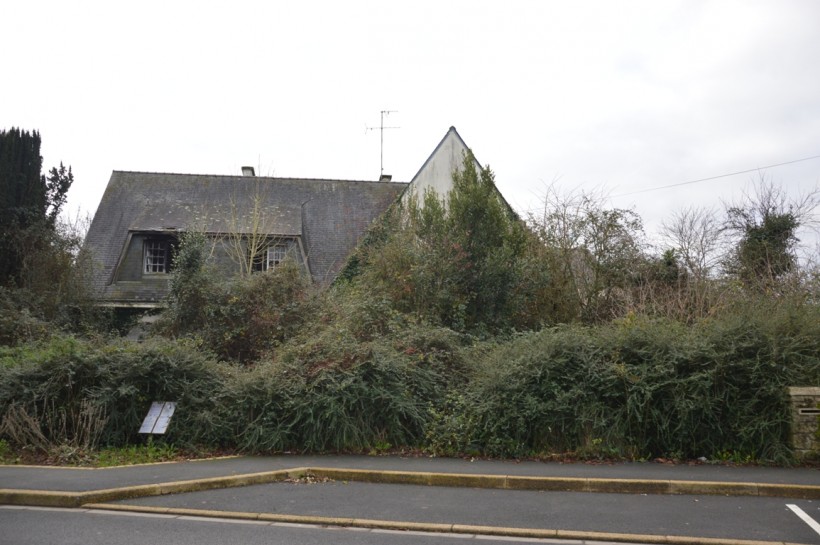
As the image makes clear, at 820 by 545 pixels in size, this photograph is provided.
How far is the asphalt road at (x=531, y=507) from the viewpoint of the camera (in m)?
7.25

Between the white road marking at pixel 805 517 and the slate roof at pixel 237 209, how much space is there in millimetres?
18868

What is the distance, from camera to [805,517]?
7.55m

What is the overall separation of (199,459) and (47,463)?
2.37 m

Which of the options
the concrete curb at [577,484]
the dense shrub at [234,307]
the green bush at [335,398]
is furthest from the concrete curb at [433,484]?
the dense shrub at [234,307]

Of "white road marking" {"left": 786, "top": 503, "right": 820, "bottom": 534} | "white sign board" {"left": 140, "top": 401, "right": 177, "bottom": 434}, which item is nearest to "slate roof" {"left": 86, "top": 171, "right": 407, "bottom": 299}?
"white sign board" {"left": 140, "top": 401, "right": 177, "bottom": 434}

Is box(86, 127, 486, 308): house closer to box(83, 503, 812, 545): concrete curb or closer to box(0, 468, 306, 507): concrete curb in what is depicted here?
box(0, 468, 306, 507): concrete curb

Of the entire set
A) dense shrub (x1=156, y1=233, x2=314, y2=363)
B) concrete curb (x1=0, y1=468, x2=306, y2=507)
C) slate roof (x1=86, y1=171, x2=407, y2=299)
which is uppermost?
slate roof (x1=86, y1=171, x2=407, y2=299)

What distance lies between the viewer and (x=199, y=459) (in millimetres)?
11016

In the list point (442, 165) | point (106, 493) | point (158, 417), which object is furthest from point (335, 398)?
point (442, 165)

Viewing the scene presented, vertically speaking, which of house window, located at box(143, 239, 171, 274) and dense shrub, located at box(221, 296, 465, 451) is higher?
house window, located at box(143, 239, 171, 274)

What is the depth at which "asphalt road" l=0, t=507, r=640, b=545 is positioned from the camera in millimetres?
6828

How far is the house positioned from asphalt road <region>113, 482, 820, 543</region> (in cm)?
1499

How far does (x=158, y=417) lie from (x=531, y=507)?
22.7 ft

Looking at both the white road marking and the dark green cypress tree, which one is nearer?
the white road marking
